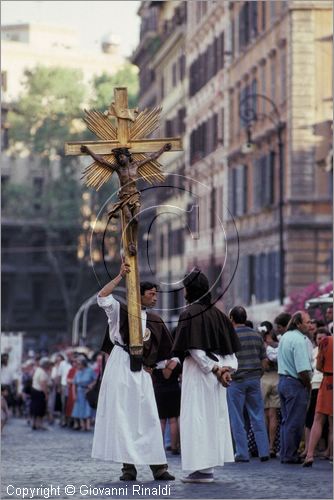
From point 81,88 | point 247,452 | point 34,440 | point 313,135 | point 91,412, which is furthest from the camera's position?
point 81,88

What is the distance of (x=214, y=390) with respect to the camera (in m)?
16.9

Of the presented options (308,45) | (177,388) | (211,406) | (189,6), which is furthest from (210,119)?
(211,406)

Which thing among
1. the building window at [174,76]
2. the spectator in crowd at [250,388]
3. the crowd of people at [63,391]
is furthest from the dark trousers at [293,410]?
the building window at [174,76]

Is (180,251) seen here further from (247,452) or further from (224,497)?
(224,497)

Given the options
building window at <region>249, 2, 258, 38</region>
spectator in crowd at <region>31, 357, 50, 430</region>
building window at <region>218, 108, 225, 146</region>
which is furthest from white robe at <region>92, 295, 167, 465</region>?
building window at <region>218, 108, 225, 146</region>

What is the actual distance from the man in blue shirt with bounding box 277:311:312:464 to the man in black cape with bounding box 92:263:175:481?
4.13 meters

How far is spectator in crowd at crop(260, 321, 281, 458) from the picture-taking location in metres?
23.1

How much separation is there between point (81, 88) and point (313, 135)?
152ft

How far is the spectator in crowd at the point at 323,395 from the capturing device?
1955 centimetres

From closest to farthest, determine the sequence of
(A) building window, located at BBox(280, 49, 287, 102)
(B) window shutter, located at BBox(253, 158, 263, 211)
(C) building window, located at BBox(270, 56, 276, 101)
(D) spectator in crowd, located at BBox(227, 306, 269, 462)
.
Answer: (D) spectator in crowd, located at BBox(227, 306, 269, 462) < (A) building window, located at BBox(280, 49, 287, 102) < (C) building window, located at BBox(270, 56, 276, 101) < (B) window shutter, located at BBox(253, 158, 263, 211)

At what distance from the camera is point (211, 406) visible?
16.9 metres

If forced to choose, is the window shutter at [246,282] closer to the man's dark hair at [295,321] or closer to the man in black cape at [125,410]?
the man's dark hair at [295,321]

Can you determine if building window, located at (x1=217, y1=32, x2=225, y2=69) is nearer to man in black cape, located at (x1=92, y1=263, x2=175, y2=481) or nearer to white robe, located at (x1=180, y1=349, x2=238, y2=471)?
white robe, located at (x1=180, y1=349, x2=238, y2=471)

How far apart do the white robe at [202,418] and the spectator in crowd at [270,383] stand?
5.99m
